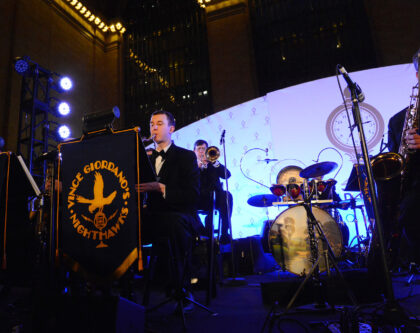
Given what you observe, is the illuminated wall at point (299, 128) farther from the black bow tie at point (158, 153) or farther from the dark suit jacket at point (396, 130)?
the black bow tie at point (158, 153)

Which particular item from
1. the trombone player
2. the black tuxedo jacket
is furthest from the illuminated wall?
the black tuxedo jacket

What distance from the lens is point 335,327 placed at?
2.16m

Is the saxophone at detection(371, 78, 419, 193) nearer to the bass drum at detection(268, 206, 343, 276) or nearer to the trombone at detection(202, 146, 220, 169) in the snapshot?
the bass drum at detection(268, 206, 343, 276)

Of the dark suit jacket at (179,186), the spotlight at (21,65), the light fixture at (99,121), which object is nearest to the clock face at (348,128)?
the dark suit jacket at (179,186)

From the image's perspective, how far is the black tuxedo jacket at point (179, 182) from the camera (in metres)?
2.77

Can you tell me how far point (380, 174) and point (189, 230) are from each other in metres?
1.78

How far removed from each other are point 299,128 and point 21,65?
6.85 m

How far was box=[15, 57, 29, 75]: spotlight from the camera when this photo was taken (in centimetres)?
812

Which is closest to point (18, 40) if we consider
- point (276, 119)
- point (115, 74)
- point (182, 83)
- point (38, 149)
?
point (38, 149)

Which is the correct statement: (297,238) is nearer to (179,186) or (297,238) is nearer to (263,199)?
(263,199)

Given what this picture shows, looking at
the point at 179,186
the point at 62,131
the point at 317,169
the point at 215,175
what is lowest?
the point at 179,186

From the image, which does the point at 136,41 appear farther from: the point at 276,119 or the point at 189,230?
the point at 189,230

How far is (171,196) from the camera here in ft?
8.61

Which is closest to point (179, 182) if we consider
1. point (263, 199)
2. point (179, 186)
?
point (179, 186)
